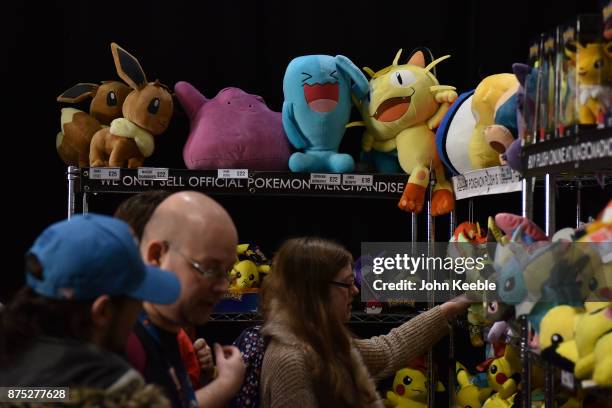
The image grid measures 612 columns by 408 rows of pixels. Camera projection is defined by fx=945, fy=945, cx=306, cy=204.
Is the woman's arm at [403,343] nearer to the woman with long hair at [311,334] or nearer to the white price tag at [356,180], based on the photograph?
the woman with long hair at [311,334]

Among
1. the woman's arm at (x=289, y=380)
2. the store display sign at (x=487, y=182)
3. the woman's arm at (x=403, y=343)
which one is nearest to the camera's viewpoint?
the woman's arm at (x=289, y=380)

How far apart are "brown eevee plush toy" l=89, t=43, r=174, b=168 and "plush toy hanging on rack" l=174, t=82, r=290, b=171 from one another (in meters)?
0.13

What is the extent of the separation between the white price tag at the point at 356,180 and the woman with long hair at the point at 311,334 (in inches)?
47.2

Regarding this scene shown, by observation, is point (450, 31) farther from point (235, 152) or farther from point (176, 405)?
point (176, 405)

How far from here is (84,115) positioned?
11.5ft

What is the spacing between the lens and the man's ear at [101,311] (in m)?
1.13

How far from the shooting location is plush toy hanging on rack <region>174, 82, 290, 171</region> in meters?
3.40

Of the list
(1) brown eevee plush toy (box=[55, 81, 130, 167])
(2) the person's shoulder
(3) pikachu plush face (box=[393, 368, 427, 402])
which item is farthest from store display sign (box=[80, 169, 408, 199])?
(2) the person's shoulder

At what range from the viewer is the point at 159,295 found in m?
1.22

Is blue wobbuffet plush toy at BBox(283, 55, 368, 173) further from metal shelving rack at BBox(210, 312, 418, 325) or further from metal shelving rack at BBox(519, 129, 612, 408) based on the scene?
metal shelving rack at BBox(519, 129, 612, 408)

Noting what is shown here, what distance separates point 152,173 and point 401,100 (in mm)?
908

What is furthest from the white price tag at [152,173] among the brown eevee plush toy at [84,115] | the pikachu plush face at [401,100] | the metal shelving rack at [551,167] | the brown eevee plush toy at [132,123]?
the metal shelving rack at [551,167]

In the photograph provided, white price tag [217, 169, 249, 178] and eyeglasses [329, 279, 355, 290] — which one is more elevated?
white price tag [217, 169, 249, 178]

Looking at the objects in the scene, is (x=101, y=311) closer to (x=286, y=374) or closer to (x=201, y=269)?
(x=201, y=269)
